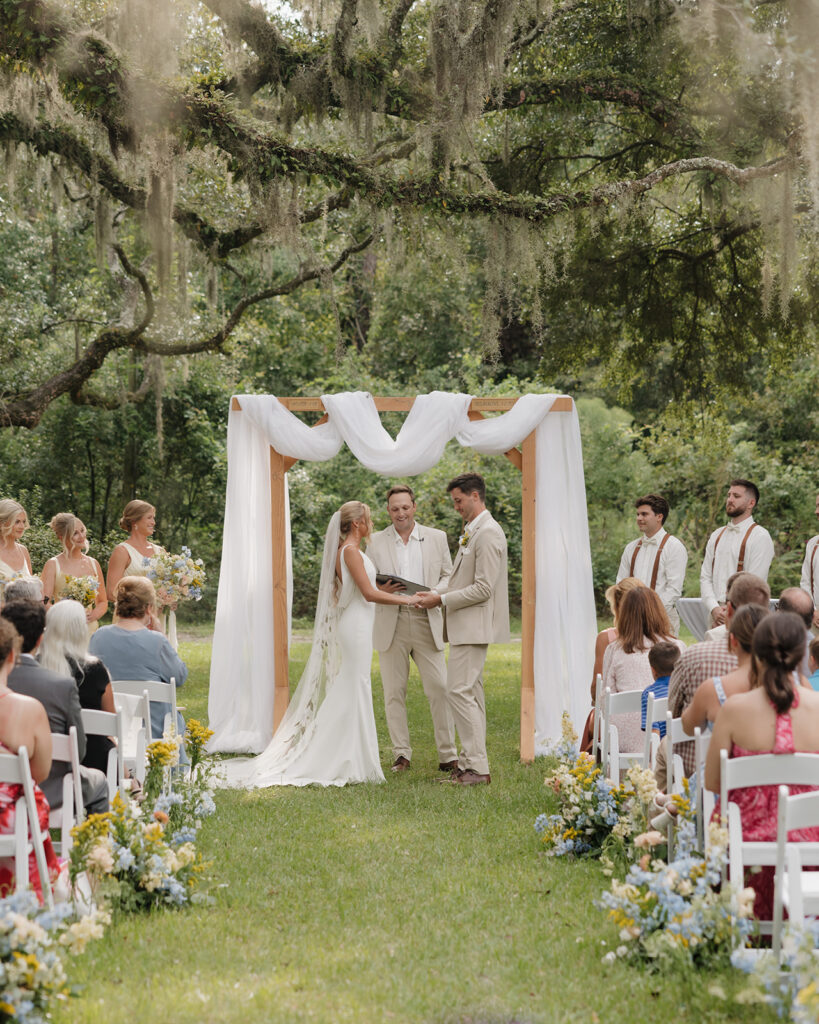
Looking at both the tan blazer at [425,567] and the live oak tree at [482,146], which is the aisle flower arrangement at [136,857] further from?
the live oak tree at [482,146]

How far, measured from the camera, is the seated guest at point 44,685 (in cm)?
418

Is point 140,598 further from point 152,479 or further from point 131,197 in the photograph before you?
point 152,479

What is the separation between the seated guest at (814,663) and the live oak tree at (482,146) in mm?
5066

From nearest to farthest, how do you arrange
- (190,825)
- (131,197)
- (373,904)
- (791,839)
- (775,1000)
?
(775,1000) → (791,839) → (373,904) → (190,825) → (131,197)

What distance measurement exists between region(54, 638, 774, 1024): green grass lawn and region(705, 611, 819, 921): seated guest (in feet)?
1.56

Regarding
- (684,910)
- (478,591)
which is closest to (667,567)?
(478,591)

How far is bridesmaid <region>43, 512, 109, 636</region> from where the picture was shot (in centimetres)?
743

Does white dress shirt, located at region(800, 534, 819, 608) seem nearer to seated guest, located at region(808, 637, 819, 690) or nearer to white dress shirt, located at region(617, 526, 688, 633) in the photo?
white dress shirt, located at region(617, 526, 688, 633)

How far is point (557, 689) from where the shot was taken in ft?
25.6

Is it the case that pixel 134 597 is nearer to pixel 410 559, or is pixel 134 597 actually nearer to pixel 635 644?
pixel 410 559

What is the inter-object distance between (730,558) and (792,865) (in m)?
5.08

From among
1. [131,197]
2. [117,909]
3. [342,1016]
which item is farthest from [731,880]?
[131,197]

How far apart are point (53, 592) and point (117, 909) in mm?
3815

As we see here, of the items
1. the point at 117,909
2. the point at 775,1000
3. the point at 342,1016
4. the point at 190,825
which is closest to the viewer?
the point at 775,1000
